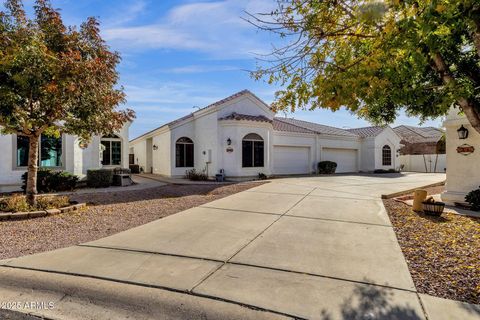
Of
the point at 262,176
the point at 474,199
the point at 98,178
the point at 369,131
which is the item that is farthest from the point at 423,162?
the point at 98,178

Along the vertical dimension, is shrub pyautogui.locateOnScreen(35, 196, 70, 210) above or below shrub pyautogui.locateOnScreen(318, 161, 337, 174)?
below

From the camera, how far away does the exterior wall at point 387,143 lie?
27.6 meters

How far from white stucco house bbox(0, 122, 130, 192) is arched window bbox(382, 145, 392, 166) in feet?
77.9

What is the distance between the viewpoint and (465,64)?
22.3ft

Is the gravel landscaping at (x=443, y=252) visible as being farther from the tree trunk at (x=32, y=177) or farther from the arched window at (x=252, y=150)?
the arched window at (x=252, y=150)


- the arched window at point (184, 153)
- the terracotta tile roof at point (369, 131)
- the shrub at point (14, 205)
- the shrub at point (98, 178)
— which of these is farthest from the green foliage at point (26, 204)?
the terracotta tile roof at point (369, 131)

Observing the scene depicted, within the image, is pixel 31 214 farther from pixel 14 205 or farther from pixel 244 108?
pixel 244 108

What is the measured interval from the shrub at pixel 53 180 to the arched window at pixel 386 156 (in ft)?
87.2

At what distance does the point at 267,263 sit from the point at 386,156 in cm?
2802

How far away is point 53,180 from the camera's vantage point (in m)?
13.3

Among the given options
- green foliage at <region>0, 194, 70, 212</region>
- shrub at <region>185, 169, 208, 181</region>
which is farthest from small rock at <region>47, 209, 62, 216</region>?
shrub at <region>185, 169, 208, 181</region>

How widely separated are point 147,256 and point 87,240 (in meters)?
1.85

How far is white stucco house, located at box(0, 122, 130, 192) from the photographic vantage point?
521 inches

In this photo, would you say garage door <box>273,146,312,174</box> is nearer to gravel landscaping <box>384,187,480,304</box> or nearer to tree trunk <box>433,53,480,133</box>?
gravel landscaping <box>384,187,480,304</box>
